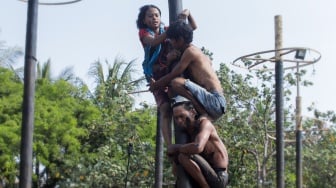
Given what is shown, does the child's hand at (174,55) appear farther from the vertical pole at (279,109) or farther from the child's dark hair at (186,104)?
the vertical pole at (279,109)

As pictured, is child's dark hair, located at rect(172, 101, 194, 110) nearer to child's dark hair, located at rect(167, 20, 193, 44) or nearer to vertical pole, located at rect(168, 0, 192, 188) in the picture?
vertical pole, located at rect(168, 0, 192, 188)

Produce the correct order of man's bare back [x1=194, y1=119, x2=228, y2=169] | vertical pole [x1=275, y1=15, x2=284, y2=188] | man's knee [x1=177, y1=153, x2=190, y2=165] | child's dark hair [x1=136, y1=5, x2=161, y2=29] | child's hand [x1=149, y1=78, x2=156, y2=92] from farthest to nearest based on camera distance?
1. vertical pole [x1=275, y1=15, x2=284, y2=188]
2. child's dark hair [x1=136, y1=5, x2=161, y2=29]
3. child's hand [x1=149, y1=78, x2=156, y2=92]
4. man's bare back [x1=194, y1=119, x2=228, y2=169]
5. man's knee [x1=177, y1=153, x2=190, y2=165]

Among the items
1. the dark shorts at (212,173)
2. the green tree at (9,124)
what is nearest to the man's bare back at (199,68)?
Result: the dark shorts at (212,173)

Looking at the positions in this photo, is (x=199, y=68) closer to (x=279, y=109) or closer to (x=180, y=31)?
(x=180, y=31)

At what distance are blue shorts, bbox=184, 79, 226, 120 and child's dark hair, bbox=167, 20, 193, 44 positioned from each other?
33 centimetres

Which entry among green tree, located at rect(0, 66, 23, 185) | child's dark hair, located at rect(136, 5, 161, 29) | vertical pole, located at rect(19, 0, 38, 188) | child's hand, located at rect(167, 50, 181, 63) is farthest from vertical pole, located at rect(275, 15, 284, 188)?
green tree, located at rect(0, 66, 23, 185)

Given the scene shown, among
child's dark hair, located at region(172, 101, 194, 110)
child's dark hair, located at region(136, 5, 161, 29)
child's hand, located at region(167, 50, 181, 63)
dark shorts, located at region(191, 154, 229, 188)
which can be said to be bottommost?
dark shorts, located at region(191, 154, 229, 188)

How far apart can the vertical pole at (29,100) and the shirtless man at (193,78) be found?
372cm

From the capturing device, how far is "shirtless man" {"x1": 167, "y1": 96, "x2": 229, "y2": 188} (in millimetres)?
4941

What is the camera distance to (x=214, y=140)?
17.2 ft

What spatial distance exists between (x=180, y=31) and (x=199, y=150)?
88 cm

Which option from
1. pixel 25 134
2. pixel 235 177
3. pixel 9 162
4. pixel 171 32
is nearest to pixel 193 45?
pixel 171 32

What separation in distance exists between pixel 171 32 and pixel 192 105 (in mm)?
558

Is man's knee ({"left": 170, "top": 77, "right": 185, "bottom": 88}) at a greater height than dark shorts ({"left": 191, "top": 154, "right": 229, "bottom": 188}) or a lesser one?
greater
